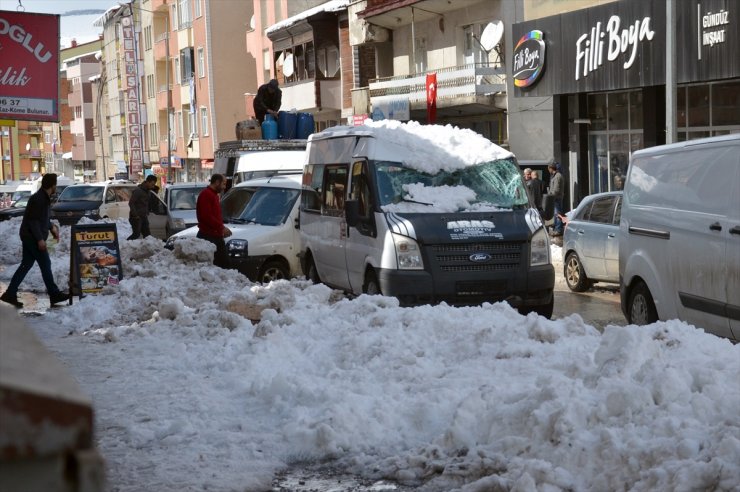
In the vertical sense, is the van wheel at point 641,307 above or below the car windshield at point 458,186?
below

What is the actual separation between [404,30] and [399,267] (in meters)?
30.8

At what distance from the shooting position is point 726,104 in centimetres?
2467

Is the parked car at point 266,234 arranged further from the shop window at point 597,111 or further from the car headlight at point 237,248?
the shop window at point 597,111

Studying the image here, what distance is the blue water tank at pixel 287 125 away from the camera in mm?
26359

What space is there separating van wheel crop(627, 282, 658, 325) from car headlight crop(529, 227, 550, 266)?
189 centimetres

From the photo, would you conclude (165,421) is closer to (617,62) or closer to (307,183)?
(307,183)

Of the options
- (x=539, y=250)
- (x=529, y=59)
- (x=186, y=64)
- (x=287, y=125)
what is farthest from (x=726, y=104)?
(x=186, y=64)

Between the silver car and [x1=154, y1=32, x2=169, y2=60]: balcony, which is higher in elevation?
[x1=154, y1=32, x2=169, y2=60]: balcony

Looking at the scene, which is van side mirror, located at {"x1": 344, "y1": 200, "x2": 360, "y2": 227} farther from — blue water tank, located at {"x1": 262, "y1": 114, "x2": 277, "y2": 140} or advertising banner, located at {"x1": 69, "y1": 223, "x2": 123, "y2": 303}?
blue water tank, located at {"x1": 262, "y1": 114, "x2": 277, "y2": 140}

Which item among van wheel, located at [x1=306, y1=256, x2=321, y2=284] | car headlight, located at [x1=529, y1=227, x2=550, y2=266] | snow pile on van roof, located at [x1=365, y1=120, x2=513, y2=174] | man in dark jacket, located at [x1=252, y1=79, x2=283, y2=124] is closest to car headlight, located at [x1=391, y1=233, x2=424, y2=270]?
snow pile on van roof, located at [x1=365, y1=120, x2=513, y2=174]

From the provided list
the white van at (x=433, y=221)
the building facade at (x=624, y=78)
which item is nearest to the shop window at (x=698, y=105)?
the building facade at (x=624, y=78)

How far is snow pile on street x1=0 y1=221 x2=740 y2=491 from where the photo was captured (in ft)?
18.1

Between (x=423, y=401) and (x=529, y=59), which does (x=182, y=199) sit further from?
(x=423, y=401)

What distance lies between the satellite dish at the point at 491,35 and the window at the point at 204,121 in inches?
1475
